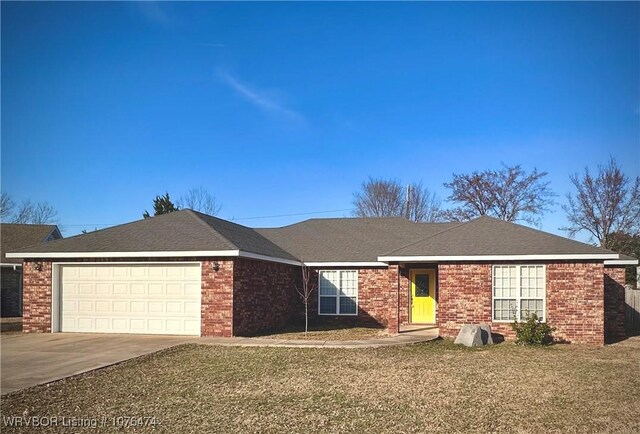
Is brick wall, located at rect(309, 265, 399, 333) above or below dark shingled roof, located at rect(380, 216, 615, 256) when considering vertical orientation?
below

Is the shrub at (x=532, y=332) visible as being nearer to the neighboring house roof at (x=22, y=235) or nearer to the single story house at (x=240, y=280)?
the single story house at (x=240, y=280)

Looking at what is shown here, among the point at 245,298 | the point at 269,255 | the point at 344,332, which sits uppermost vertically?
the point at 269,255

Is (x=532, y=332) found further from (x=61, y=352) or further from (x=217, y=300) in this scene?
(x=61, y=352)

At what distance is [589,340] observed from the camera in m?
16.5

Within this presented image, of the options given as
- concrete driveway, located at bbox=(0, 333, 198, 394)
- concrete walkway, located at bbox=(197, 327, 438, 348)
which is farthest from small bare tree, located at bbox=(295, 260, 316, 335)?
concrete driveway, located at bbox=(0, 333, 198, 394)

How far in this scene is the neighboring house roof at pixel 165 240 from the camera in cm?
1727

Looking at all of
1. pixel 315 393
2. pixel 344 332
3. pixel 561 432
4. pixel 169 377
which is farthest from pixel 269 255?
pixel 561 432

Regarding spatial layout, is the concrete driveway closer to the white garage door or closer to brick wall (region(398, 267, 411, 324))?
the white garage door

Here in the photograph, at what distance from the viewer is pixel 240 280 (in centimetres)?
1745

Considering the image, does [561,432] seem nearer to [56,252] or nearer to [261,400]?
[261,400]

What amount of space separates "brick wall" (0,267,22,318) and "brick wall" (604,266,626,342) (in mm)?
25874

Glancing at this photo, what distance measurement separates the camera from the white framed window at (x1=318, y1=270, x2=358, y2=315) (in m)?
22.1

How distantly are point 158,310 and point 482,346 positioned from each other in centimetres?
972

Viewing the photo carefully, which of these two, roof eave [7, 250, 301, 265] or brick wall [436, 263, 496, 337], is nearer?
roof eave [7, 250, 301, 265]
